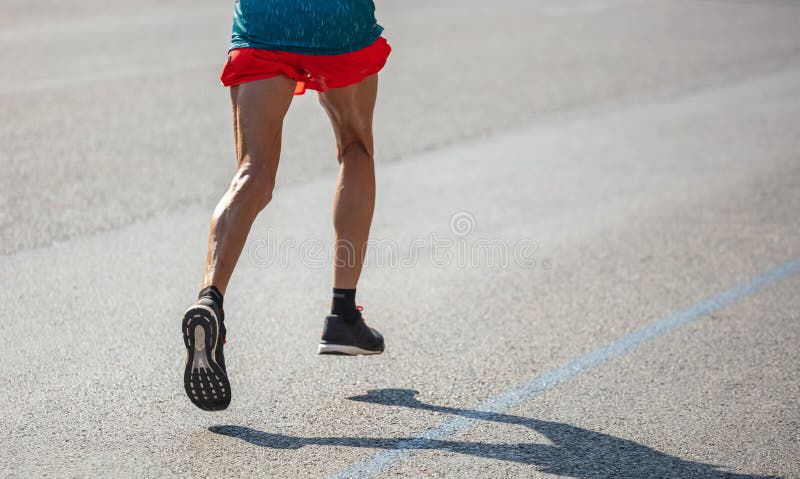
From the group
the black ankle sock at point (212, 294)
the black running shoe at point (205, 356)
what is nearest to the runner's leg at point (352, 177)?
the black ankle sock at point (212, 294)

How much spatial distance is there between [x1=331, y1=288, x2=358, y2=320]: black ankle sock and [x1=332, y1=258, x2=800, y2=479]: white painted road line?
0.58m

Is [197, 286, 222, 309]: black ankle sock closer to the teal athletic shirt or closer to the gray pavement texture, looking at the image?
the gray pavement texture

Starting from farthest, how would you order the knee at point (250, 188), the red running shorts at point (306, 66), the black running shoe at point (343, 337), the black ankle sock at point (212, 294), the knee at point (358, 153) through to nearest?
the knee at point (358, 153) → the black running shoe at point (343, 337) → the red running shorts at point (306, 66) → the knee at point (250, 188) → the black ankle sock at point (212, 294)

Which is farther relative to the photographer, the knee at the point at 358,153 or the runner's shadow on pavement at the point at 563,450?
the knee at the point at 358,153

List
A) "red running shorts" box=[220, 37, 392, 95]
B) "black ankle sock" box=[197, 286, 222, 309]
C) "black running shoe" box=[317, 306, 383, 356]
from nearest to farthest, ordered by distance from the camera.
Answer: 1. "black ankle sock" box=[197, 286, 222, 309]
2. "red running shorts" box=[220, 37, 392, 95]
3. "black running shoe" box=[317, 306, 383, 356]

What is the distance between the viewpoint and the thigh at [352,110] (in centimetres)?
400

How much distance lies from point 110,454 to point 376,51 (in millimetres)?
1729

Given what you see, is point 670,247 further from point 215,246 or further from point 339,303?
point 215,246

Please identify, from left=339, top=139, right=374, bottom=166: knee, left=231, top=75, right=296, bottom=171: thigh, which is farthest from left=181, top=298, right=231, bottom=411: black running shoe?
left=339, top=139, right=374, bottom=166: knee

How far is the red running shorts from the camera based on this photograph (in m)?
3.69

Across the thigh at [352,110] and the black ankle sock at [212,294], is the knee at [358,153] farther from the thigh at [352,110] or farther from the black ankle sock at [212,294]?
the black ankle sock at [212,294]

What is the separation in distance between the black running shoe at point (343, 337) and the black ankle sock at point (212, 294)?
609 millimetres

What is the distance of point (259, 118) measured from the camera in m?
3.65

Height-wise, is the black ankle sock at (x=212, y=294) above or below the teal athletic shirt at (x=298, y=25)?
below
